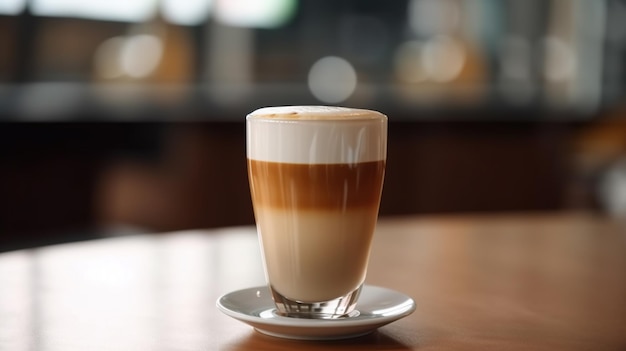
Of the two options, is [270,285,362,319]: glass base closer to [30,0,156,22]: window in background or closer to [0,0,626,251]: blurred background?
[0,0,626,251]: blurred background

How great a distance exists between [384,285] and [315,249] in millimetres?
238

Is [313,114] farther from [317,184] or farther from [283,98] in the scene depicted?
[283,98]

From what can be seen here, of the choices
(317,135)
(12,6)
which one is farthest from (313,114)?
(12,6)

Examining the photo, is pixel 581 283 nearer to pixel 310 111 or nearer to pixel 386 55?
pixel 310 111

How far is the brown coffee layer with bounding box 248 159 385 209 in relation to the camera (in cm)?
68

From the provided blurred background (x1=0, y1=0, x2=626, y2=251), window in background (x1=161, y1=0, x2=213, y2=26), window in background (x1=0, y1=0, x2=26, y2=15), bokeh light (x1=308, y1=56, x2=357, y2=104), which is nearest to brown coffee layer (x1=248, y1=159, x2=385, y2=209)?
blurred background (x1=0, y1=0, x2=626, y2=251)

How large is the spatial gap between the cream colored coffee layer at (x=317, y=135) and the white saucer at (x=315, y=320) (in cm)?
12

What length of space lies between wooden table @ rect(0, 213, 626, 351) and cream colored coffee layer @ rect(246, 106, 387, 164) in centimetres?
13

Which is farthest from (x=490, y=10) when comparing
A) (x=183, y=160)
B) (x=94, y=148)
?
(x=94, y=148)

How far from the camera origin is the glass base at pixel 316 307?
71 cm

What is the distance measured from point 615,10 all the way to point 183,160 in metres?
2.34

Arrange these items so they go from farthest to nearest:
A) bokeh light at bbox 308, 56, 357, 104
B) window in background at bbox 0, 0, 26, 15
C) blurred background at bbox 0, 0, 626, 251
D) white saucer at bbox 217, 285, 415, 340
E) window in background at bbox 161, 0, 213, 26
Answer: bokeh light at bbox 308, 56, 357, 104, window in background at bbox 161, 0, 213, 26, blurred background at bbox 0, 0, 626, 251, window in background at bbox 0, 0, 26, 15, white saucer at bbox 217, 285, 415, 340

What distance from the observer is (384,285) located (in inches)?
35.9

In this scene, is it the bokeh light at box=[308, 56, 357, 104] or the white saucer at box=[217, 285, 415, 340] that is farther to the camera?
the bokeh light at box=[308, 56, 357, 104]
